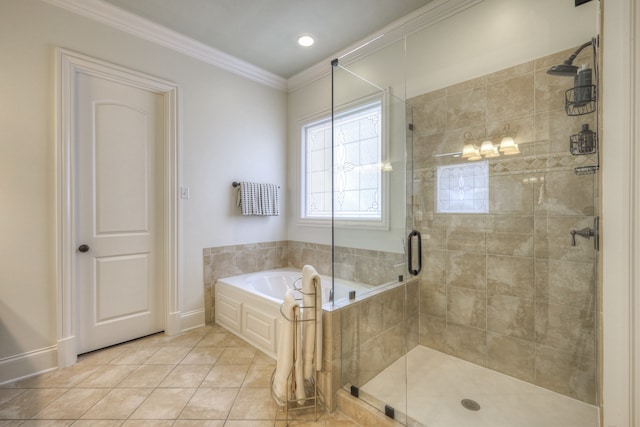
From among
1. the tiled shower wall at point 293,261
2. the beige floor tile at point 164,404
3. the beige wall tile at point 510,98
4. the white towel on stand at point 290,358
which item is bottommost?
the beige floor tile at point 164,404

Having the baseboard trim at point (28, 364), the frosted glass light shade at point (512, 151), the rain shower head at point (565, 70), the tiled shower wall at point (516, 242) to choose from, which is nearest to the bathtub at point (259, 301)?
the tiled shower wall at point (516, 242)

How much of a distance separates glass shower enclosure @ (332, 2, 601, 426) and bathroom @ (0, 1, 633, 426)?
0.18 feet

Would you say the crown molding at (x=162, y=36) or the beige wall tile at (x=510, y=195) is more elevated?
the crown molding at (x=162, y=36)

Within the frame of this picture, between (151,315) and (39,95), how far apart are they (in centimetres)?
193

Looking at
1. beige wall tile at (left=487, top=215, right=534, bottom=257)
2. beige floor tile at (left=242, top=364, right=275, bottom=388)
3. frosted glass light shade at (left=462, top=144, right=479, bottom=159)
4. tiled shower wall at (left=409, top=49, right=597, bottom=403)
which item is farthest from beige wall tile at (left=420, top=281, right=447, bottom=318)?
beige floor tile at (left=242, top=364, right=275, bottom=388)

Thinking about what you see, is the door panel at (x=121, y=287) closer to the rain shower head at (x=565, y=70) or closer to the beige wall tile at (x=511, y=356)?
the beige wall tile at (x=511, y=356)

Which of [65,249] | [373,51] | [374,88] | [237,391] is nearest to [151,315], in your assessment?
[65,249]

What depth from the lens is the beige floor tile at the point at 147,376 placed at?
1.85 meters

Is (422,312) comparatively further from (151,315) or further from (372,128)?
(151,315)

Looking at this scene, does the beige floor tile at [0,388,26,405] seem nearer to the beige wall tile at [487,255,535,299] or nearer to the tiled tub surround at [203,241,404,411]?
the tiled tub surround at [203,241,404,411]

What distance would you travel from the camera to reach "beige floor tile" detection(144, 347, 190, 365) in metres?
2.12

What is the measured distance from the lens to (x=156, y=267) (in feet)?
8.54

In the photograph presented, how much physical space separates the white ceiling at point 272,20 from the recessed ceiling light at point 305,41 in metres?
0.05

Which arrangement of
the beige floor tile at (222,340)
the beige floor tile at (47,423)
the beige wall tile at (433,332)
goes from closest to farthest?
1. the beige floor tile at (47,423)
2. the beige wall tile at (433,332)
3. the beige floor tile at (222,340)
